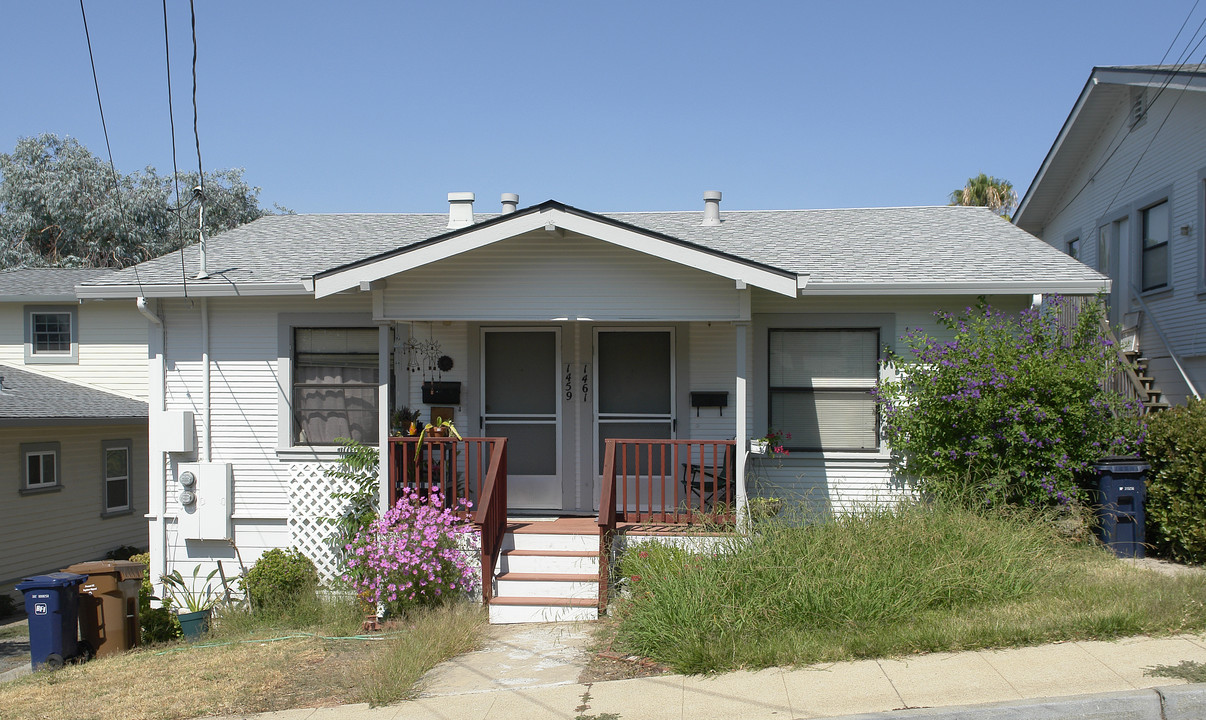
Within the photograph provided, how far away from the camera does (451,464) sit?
9375 mm

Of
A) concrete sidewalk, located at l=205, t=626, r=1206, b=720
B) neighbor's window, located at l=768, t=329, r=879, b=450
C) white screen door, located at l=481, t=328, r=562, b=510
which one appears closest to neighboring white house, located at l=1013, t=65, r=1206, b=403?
neighbor's window, located at l=768, t=329, r=879, b=450

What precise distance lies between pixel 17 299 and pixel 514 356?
38.2 feet

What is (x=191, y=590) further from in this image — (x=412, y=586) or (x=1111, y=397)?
(x=1111, y=397)

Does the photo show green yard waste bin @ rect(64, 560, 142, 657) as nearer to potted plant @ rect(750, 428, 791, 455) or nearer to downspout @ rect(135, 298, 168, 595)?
downspout @ rect(135, 298, 168, 595)

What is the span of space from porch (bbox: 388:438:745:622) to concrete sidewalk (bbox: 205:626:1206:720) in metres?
1.86

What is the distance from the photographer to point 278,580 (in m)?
9.50

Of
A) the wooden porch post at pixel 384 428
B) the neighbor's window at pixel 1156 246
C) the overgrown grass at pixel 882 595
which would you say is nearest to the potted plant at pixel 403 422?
the wooden porch post at pixel 384 428

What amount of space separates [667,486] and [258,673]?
15.5ft

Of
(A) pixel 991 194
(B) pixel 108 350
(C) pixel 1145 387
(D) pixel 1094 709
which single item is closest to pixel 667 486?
(D) pixel 1094 709

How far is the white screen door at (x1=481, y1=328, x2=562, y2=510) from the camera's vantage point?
10312 mm

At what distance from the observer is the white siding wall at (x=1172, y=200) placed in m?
12.0

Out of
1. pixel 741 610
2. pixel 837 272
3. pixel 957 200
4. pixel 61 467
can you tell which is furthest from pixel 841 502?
pixel 957 200

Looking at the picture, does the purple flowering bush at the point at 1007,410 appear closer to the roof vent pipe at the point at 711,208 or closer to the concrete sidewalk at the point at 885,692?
the concrete sidewalk at the point at 885,692

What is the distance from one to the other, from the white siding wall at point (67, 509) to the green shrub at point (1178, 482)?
49.1 feet
